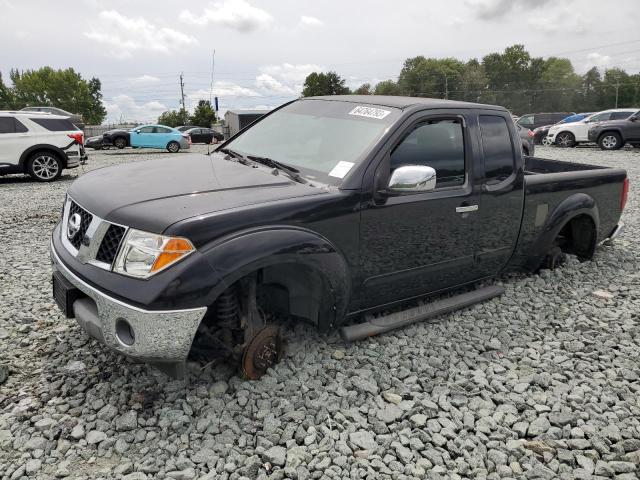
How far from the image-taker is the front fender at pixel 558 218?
4703 millimetres

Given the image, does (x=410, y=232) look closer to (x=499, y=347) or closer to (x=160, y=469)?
(x=499, y=347)

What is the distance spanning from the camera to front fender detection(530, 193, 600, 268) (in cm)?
470

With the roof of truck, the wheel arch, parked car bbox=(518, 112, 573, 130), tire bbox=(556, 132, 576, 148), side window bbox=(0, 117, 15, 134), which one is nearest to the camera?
the roof of truck

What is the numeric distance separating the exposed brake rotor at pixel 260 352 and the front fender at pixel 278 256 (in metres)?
0.40

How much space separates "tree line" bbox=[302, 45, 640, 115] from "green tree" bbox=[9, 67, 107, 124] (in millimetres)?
38965

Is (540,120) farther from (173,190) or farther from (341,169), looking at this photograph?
(173,190)

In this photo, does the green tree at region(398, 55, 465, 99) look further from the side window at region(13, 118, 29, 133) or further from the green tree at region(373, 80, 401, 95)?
the side window at region(13, 118, 29, 133)

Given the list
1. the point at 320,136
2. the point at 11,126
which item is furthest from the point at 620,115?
the point at 320,136

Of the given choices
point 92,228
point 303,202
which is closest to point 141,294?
point 92,228

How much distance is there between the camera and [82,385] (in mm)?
3148

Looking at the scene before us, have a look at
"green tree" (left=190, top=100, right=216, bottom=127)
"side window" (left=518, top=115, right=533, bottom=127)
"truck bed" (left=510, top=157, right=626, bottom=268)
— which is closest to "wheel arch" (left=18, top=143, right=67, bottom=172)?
"truck bed" (left=510, top=157, right=626, bottom=268)

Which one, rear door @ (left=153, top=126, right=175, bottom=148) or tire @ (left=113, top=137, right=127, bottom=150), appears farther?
tire @ (left=113, top=137, right=127, bottom=150)

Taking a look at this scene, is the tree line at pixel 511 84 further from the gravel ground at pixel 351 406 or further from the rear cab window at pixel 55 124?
the gravel ground at pixel 351 406

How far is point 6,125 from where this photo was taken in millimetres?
11688
